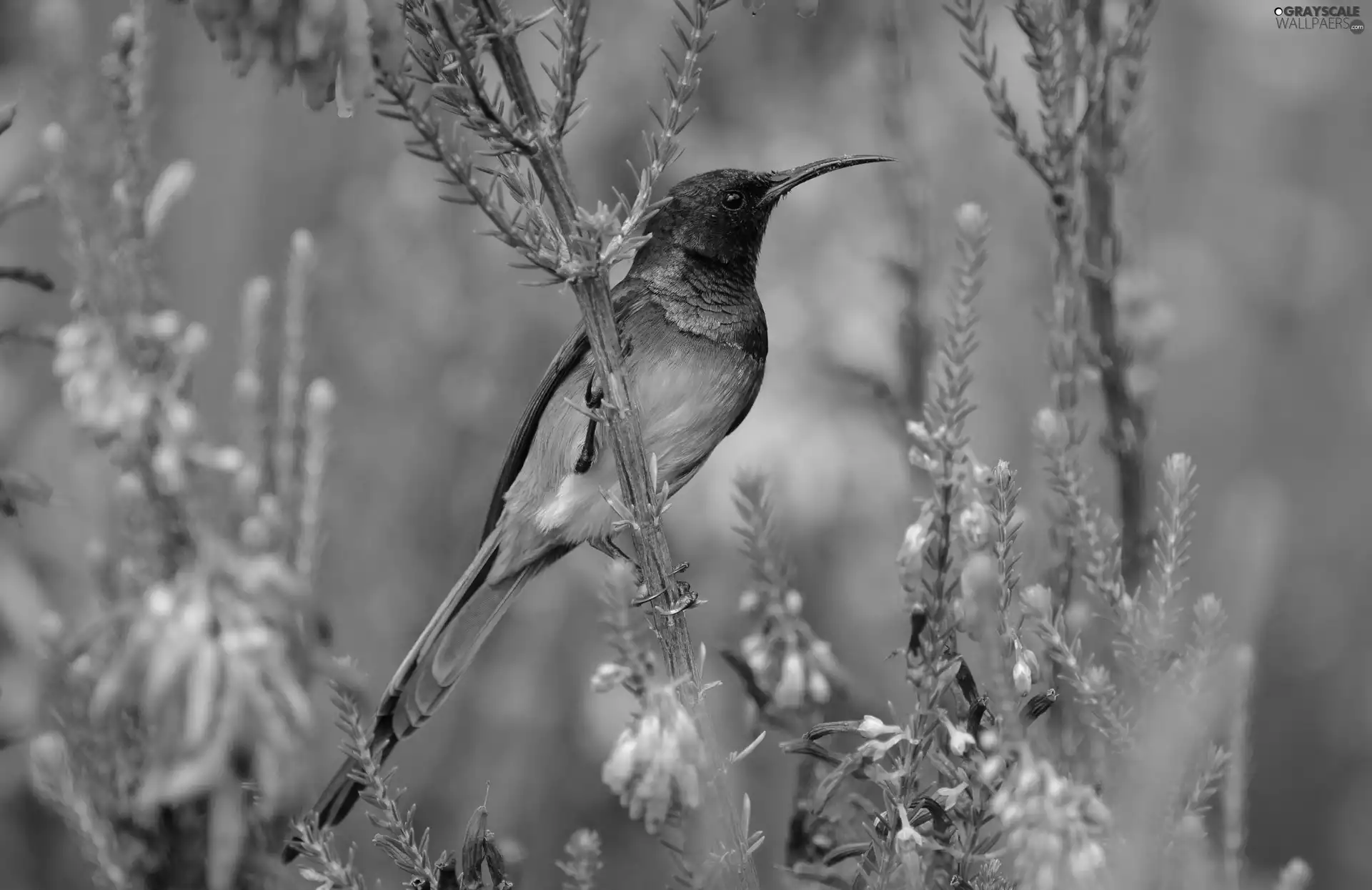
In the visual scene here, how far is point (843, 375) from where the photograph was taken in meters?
2.32

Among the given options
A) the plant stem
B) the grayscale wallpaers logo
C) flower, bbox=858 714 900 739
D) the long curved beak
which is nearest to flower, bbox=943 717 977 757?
flower, bbox=858 714 900 739

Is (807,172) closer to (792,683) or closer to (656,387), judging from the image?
(656,387)

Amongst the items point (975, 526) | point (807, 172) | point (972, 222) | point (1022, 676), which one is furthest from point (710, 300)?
point (1022, 676)

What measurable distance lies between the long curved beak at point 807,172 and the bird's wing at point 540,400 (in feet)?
1.16

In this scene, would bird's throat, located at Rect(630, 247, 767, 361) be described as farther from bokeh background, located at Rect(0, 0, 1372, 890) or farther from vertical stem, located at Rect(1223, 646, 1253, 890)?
vertical stem, located at Rect(1223, 646, 1253, 890)

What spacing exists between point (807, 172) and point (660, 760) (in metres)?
1.35

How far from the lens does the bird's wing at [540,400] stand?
8.47ft

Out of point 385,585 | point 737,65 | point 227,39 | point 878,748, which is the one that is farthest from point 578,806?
point 227,39

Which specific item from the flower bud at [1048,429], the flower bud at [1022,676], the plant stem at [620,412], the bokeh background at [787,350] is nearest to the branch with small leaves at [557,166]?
the plant stem at [620,412]

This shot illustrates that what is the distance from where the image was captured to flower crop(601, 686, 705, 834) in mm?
1311

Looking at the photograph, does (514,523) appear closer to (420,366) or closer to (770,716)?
(770,716)

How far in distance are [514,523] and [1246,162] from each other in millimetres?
4386

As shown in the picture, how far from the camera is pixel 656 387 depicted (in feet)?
8.43

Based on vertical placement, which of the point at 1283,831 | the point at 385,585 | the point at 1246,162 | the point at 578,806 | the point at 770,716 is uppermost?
the point at 1246,162
